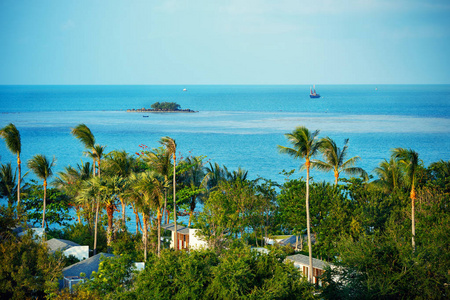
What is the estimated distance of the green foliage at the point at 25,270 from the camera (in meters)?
22.5

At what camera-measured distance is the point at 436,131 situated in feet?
421

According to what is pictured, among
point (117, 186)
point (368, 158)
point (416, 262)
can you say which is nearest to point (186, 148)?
point (368, 158)

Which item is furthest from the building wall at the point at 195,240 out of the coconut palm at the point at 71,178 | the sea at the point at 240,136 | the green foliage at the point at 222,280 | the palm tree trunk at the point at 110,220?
the sea at the point at 240,136

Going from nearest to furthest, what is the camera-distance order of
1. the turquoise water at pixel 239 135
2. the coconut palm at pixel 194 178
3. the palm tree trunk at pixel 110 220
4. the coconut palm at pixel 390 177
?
the palm tree trunk at pixel 110 220
the coconut palm at pixel 390 177
the coconut palm at pixel 194 178
the turquoise water at pixel 239 135

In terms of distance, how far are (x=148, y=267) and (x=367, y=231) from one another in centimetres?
→ 1644

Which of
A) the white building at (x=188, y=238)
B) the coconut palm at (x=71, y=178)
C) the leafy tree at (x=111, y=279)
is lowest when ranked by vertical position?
the white building at (x=188, y=238)

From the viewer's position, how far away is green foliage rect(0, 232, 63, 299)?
22.5m

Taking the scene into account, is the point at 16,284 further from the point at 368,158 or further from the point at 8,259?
the point at 368,158

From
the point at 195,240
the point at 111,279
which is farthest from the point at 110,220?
the point at 111,279

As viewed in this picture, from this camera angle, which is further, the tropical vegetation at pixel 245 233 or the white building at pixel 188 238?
the white building at pixel 188 238

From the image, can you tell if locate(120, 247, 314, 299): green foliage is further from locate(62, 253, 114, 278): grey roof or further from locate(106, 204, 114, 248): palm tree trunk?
locate(106, 204, 114, 248): palm tree trunk

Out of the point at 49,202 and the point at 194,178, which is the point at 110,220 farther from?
→ the point at 194,178

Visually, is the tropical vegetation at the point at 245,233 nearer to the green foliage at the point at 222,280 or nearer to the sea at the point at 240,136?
the green foliage at the point at 222,280

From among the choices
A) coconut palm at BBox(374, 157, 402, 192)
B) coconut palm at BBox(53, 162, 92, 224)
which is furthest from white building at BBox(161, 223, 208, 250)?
coconut palm at BBox(374, 157, 402, 192)
